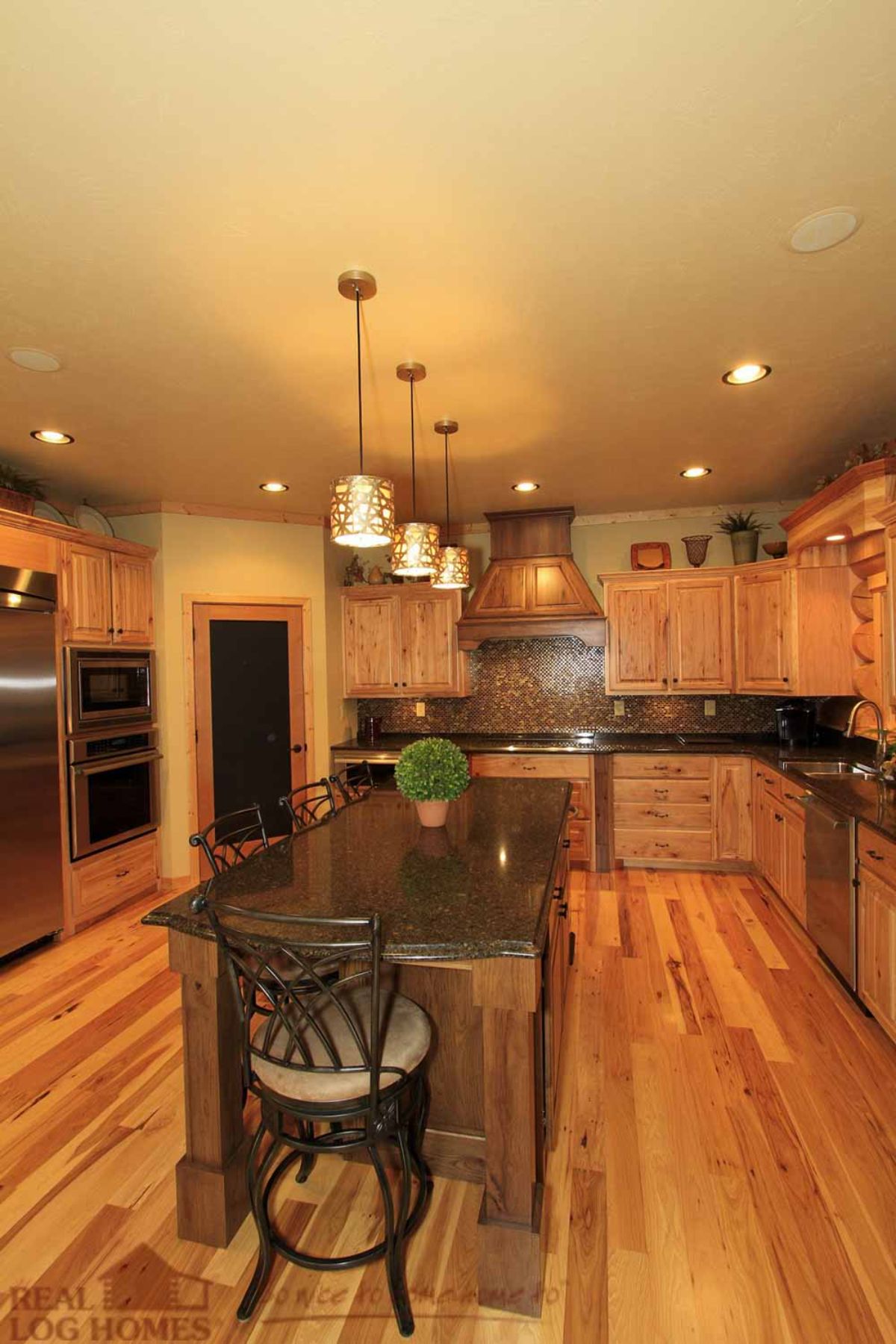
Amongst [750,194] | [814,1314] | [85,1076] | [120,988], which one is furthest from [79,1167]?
[750,194]

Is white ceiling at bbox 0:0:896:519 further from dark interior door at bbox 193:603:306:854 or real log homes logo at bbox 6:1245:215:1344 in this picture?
real log homes logo at bbox 6:1245:215:1344

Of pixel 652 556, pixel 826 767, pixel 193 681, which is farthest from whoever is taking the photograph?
pixel 652 556

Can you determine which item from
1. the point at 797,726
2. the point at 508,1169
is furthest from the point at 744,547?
the point at 508,1169

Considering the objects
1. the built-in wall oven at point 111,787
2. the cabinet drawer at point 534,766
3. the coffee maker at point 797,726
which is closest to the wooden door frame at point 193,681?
the built-in wall oven at point 111,787

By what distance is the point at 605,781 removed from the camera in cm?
455

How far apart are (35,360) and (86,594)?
5.69ft

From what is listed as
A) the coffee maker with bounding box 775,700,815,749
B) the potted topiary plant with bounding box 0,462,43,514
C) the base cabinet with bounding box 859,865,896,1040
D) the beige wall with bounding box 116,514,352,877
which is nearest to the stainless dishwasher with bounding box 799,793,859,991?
the base cabinet with bounding box 859,865,896,1040

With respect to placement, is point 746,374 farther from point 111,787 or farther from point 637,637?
point 111,787

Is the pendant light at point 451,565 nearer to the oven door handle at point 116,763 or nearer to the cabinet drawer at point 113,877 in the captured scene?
the oven door handle at point 116,763

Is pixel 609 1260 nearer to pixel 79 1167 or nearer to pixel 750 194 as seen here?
→ pixel 79 1167

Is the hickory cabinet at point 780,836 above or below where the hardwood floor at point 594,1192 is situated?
above

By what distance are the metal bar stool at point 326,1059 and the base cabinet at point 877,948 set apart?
1.78 metres

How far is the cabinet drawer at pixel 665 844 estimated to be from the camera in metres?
4.43

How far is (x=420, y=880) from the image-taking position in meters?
1.83
